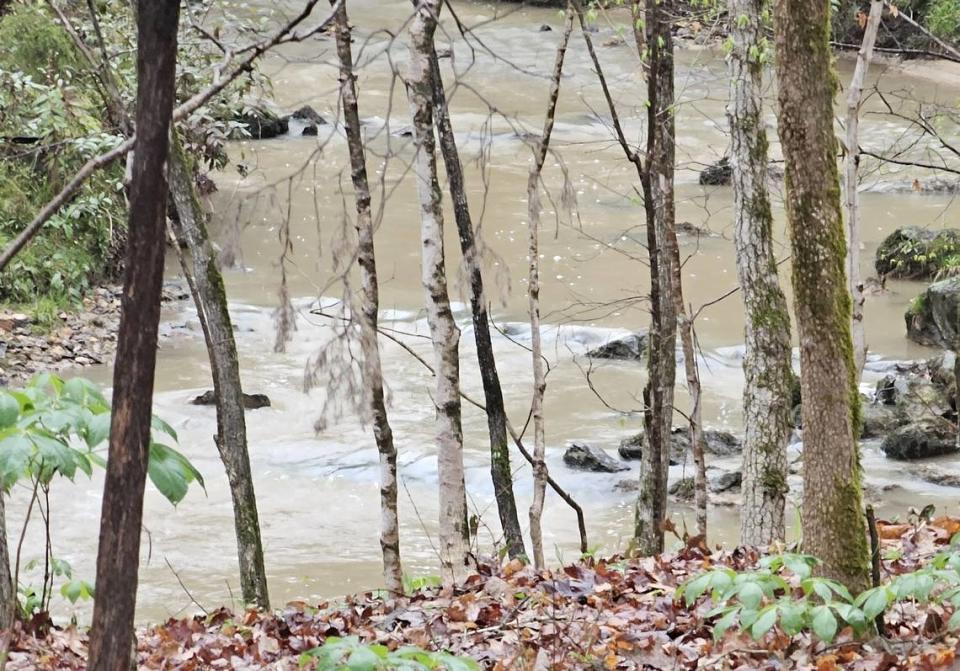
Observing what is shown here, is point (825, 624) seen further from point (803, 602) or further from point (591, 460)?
point (591, 460)

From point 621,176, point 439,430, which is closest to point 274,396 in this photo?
point 439,430

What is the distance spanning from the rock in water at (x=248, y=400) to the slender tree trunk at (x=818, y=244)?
9562mm

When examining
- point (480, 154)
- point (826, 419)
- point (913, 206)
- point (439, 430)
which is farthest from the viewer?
point (913, 206)

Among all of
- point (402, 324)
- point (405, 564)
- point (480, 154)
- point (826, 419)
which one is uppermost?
point (480, 154)

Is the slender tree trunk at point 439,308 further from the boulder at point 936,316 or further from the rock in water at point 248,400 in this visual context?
the boulder at point 936,316

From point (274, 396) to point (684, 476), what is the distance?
5069mm

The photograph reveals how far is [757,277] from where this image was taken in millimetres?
5891

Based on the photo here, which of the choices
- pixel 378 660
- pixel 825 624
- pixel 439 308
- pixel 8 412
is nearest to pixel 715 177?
pixel 439 308

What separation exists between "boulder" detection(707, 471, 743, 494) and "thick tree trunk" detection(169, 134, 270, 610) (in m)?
5.44

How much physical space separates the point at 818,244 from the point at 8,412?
247 centimetres

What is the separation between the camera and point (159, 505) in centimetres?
1042

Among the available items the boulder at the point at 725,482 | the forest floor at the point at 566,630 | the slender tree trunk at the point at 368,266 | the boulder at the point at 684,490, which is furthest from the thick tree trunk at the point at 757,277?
the boulder at the point at 725,482

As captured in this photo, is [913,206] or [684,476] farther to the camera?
[913,206]

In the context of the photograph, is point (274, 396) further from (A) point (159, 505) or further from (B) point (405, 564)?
(B) point (405, 564)
